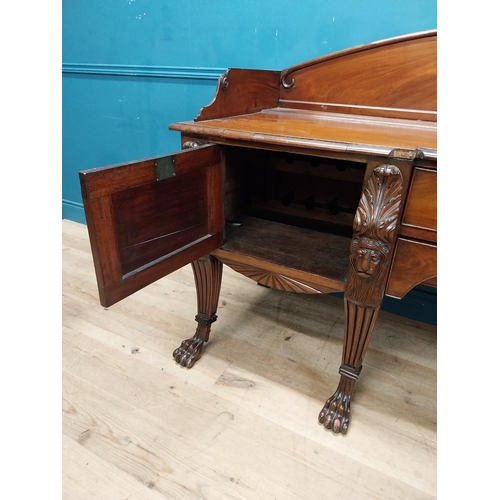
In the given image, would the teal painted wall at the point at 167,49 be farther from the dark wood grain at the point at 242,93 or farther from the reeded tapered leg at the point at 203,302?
the reeded tapered leg at the point at 203,302

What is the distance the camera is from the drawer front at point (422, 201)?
2.55 ft

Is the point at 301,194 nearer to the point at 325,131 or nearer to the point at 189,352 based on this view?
the point at 325,131

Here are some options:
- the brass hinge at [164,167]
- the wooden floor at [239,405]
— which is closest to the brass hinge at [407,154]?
the brass hinge at [164,167]

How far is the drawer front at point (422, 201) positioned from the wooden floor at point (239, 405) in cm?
64

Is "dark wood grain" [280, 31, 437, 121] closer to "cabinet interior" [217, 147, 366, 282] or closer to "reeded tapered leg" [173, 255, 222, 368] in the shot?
"cabinet interior" [217, 147, 366, 282]

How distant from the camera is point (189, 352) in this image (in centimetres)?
129

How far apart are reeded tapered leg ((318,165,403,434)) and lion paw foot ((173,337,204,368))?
1.52 feet

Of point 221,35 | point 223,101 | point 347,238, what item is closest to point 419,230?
point 347,238

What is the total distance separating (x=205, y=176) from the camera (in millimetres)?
970

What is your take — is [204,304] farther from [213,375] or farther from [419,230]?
[419,230]

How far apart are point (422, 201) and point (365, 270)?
20 centimetres

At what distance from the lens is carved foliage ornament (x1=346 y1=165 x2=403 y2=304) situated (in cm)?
80

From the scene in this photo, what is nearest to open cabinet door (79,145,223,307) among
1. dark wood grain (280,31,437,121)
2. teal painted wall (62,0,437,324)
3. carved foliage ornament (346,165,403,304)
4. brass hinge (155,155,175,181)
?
brass hinge (155,155,175,181)

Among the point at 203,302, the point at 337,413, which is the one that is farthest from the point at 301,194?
the point at 337,413
